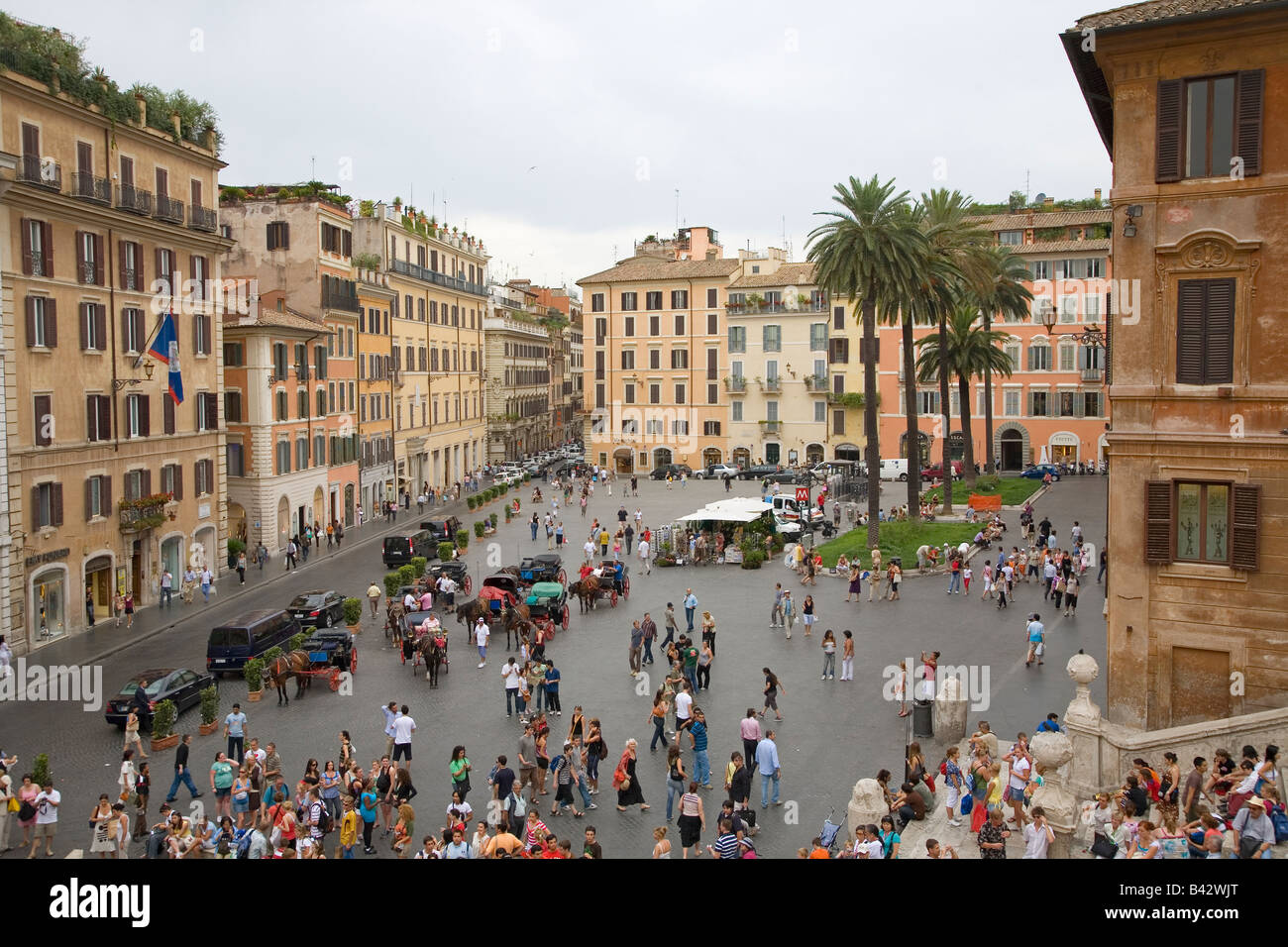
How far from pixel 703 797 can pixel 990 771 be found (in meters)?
4.93

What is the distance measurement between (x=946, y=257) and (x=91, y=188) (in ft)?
108

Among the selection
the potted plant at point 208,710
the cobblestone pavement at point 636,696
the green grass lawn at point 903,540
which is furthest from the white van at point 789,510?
the potted plant at point 208,710

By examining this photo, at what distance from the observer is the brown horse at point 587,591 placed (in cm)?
3578

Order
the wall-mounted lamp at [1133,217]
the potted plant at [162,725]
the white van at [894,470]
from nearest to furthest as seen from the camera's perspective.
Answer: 1. the wall-mounted lamp at [1133,217]
2. the potted plant at [162,725]
3. the white van at [894,470]

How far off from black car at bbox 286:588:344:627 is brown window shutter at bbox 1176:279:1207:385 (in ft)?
77.3

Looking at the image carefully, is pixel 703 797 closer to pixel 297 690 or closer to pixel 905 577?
pixel 297 690

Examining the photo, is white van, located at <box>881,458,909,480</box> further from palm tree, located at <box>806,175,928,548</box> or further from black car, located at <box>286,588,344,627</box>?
black car, located at <box>286,588,344,627</box>

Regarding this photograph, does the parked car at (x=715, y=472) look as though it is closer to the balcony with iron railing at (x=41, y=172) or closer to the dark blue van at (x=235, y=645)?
the balcony with iron railing at (x=41, y=172)

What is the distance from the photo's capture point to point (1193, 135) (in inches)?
760

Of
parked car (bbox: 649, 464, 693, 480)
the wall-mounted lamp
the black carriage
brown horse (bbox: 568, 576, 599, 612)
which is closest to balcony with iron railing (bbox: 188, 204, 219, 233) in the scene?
the black carriage

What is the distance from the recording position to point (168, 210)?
3941cm

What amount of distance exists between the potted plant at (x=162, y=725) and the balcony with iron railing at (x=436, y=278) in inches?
1807

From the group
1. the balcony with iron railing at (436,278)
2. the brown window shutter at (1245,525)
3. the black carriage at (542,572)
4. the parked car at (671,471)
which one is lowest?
the black carriage at (542,572)

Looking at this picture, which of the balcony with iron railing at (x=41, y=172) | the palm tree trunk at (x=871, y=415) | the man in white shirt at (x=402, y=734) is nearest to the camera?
the man in white shirt at (x=402, y=734)
